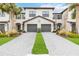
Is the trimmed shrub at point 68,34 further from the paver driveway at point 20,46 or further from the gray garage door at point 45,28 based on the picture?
the paver driveway at point 20,46

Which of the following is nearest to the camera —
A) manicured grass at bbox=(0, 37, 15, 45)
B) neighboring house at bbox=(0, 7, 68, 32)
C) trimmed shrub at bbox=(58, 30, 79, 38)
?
trimmed shrub at bbox=(58, 30, 79, 38)

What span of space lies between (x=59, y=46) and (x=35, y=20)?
1.61 m

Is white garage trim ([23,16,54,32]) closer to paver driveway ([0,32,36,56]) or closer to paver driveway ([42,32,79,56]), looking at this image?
paver driveway ([0,32,36,56])

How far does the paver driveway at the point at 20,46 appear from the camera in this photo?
10.4 meters

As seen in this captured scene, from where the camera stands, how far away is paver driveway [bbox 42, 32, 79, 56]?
1042 cm

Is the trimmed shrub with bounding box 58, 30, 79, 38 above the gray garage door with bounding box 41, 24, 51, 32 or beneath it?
beneath

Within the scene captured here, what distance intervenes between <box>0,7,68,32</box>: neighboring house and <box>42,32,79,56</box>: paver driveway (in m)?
0.42

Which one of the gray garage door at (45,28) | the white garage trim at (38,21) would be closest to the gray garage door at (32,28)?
the white garage trim at (38,21)

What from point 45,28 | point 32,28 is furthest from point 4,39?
point 45,28

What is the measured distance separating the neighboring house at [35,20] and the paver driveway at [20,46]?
1.07 ft

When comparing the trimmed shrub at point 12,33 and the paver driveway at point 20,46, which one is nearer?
the paver driveway at point 20,46

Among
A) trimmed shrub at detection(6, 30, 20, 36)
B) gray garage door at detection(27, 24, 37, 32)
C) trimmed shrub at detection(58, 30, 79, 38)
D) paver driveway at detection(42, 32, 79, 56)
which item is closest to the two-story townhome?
gray garage door at detection(27, 24, 37, 32)

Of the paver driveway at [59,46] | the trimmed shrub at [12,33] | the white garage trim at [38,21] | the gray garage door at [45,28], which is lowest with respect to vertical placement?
the paver driveway at [59,46]

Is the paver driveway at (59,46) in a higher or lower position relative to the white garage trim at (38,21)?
lower
